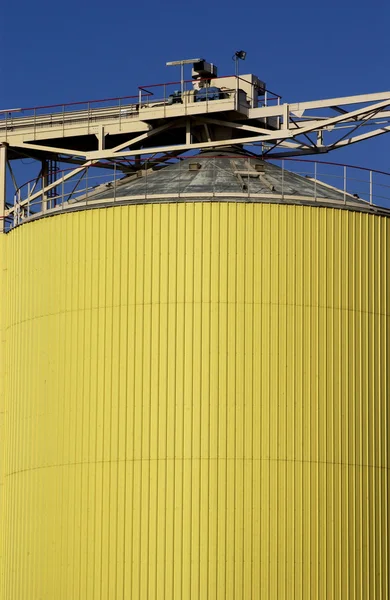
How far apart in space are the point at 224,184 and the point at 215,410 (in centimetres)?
A: 829

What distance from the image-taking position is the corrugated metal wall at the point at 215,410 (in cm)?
5000

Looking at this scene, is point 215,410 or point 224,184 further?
point 224,184

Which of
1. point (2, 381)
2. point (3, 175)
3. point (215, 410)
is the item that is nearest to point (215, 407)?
point (215, 410)

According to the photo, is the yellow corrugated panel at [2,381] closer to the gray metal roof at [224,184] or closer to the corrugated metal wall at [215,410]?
the corrugated metal wall at [215,410]

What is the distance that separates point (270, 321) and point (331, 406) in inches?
132

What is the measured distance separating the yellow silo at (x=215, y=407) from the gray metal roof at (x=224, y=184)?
506 millimetres

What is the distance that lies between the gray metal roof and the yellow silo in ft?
1.66

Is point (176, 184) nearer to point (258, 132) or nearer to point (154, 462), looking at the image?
point (258, 132)

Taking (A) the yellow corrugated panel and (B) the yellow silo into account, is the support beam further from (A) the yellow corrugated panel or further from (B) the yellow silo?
(B) the yellow silo

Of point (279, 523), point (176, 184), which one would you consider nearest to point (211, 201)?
point (176, 184)

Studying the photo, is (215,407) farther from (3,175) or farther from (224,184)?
(3,175)

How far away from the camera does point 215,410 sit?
5053 centimetres

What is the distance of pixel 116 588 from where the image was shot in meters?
50.3

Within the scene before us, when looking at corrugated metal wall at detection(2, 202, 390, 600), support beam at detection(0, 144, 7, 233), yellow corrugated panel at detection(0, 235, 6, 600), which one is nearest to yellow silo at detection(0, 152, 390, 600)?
corrugated metal wall at detection(2, 202, 390, 600)
